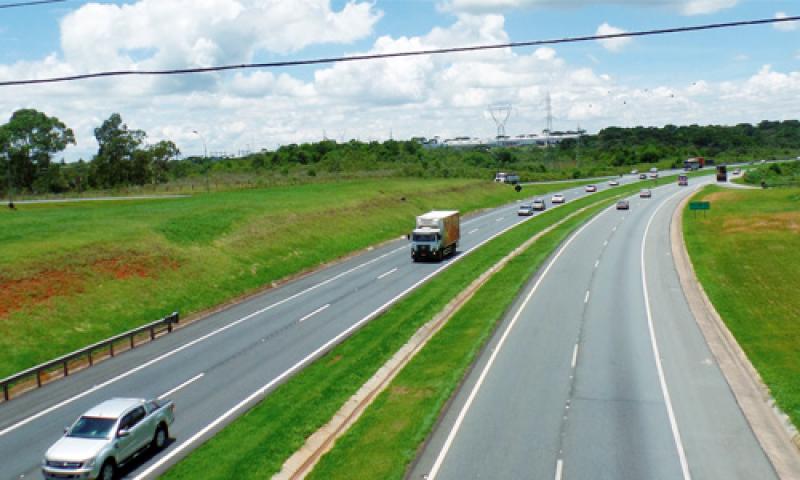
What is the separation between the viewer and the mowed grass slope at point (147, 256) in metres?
35.0

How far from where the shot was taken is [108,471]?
756 inches

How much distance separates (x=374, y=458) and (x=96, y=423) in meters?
8.30

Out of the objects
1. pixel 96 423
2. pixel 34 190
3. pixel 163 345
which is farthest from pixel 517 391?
pixel 34 190

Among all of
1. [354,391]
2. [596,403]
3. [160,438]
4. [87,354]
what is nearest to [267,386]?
[354,391]

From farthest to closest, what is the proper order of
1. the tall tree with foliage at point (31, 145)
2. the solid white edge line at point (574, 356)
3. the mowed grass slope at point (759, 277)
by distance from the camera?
the tall tree with foliage at point (31, 145) < the solid white edge line at point (574, 356) < the mowed grass slope at point (759, 277)

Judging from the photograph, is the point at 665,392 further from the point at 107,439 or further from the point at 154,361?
the point at 154,361

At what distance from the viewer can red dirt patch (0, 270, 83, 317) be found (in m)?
35.1

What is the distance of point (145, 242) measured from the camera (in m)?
50.1

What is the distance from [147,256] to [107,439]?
2970 centimetres

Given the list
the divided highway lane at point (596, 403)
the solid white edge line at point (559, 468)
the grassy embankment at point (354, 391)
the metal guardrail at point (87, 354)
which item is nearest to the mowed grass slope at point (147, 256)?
the metal guardrail at point (87, 354)

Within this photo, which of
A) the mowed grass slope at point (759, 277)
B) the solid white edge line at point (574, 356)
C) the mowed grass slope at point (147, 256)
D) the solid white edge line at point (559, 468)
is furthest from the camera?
the mowed grass slope at point (147, 256)

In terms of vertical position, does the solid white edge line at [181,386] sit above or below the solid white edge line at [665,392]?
above

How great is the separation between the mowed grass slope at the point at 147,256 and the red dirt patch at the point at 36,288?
0.17 ft

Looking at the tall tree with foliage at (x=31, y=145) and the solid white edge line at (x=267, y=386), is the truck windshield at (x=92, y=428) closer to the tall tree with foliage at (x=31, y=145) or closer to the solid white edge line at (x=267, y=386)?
the solid white edge line at (x=267, y=386)
